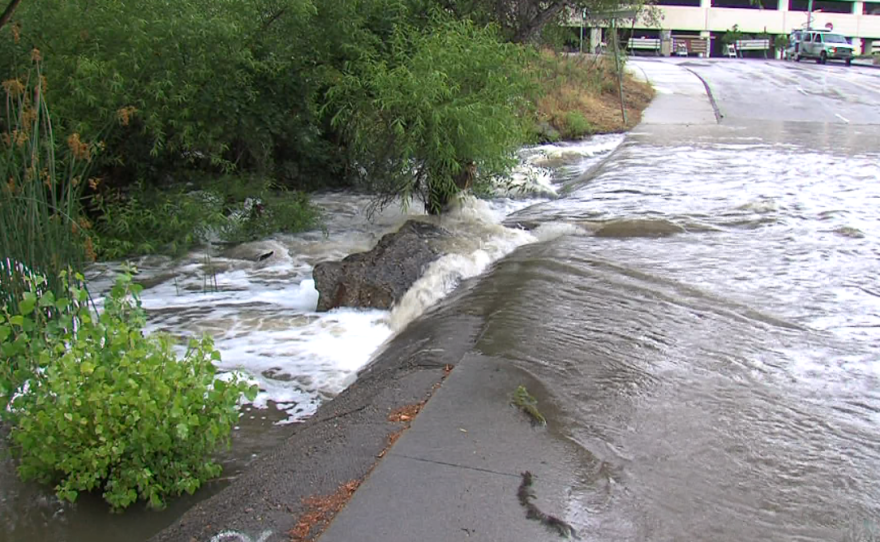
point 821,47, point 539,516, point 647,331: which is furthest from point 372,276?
point 821,47

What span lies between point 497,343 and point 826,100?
2515 centimetres

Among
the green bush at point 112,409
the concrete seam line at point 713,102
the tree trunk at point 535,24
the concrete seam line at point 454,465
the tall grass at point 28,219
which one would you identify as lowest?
the concrete seam line at point 713,102

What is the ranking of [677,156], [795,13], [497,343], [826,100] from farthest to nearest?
1. [795,13]
2. [826,100]
3. [677,156]
4. [497,343]

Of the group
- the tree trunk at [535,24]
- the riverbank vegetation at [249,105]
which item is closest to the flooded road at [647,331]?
the riverbank vegetation at [249,105]

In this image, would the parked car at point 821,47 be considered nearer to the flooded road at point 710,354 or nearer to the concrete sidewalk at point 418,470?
the flooded road at point 710,354

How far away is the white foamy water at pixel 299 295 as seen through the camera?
243 inches

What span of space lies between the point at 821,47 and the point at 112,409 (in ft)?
177

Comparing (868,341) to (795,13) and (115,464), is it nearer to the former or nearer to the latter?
(115,464)

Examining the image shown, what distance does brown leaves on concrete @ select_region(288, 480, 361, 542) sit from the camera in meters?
3.39

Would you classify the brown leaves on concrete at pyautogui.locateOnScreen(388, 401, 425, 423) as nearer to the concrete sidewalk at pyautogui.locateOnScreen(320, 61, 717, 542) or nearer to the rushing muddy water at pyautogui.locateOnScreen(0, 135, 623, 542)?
the concrete sidewalk at pyautogui.locateOnScreen(320, 61, 717, 542)

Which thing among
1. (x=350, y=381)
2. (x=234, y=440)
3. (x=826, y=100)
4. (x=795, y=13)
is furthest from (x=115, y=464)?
(x=795, y=13)

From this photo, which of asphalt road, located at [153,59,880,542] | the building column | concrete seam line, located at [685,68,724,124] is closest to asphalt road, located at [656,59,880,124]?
concrete seam line, located at [685,68,724,124]

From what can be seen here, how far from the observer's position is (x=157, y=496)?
409 centimetres

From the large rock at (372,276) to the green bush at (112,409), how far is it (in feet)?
10.9
